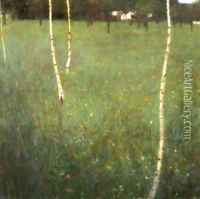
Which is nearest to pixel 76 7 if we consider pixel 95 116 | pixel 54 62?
pixel 54 62

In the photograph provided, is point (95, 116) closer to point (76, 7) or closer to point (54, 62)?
point (54, 62)

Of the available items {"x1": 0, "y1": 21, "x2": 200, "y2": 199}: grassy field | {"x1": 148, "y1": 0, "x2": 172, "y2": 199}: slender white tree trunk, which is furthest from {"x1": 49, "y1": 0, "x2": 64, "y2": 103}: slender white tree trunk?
{"x1": 148, "y1": 0, "x2": 172, "y2": 199}: slender white tree trunk

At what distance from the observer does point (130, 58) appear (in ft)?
6.85

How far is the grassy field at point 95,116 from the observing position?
81.6 inches

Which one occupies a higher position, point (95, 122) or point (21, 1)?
point (21, 1)

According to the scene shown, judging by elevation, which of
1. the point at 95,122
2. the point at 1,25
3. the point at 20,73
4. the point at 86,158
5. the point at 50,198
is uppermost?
the point at 1,25

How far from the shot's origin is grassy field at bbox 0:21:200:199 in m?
2.07

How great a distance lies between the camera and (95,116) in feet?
6.87

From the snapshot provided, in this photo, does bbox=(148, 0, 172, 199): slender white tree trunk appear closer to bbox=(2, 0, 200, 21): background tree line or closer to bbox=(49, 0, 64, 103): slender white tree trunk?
bbox=(2, 0, 200, 21): background tree line

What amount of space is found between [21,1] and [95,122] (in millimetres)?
532

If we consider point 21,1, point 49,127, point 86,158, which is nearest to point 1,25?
point 21,1

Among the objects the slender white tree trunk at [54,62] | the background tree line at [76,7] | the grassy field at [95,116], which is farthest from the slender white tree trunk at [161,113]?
the slender white tree trunk at [54,62]

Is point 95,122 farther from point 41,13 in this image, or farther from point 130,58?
point 41,13

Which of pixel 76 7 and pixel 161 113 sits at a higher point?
pixel 76 7
